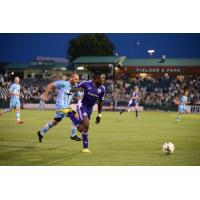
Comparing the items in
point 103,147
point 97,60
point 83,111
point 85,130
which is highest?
point 97,60

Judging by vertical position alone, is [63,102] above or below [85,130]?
above

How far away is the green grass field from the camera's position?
356 inches

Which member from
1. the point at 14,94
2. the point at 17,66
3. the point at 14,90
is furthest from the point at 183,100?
the point at 17,66

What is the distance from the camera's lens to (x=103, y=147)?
34.1 feet

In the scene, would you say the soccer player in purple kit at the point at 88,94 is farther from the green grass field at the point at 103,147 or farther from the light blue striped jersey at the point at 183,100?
the light blue striped jersey at the point at 183,100

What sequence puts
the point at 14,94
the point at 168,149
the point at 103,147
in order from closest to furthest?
the point at 168,149
the point at 103,147
the point at 14,94

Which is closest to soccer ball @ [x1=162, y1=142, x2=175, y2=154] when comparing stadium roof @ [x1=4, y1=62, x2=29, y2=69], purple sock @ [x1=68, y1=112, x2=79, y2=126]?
purple sock @ [x1=68, y1=112, x2=79, y2=126]

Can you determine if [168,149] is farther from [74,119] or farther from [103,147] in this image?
[74,119]

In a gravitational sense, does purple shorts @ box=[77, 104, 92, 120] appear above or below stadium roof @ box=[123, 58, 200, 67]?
below

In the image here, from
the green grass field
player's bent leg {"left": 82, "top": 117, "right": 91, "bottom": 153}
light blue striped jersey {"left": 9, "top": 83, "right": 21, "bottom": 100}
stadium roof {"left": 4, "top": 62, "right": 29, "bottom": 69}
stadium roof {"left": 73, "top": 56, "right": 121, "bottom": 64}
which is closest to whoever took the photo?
the green grass field

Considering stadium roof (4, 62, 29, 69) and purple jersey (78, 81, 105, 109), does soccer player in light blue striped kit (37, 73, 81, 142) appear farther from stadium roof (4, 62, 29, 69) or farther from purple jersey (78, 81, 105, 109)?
stadium roof (4, 62, 29, 69)

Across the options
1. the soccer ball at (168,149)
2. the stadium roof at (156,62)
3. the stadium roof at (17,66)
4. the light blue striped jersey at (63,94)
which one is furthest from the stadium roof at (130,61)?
the soccer ball at (168,149)
